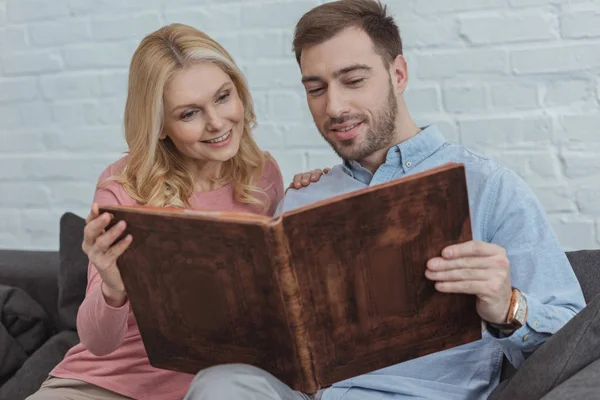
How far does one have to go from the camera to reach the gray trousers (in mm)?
1292

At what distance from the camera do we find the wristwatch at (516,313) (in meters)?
1.35

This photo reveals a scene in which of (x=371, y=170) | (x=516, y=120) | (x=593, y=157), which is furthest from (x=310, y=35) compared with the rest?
(x=593, y=157)

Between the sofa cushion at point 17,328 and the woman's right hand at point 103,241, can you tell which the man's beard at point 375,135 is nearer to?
the woman's right hand at point 103,241

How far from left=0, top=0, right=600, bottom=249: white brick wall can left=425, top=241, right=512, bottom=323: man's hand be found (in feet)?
3.23

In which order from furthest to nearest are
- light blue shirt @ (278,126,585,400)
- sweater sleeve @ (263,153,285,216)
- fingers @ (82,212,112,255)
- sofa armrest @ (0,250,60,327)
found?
sofa armrest @ (0,250,60,327)
sweater sleeve @ (263,153,285,216)
light blue shirt @ (278,126,585,400)
fingers @ (82,212,112,255)

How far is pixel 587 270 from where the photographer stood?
67.3 inches

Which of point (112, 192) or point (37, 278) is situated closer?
point (112, 192)

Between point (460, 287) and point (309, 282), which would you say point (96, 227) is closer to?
point (309, 282)

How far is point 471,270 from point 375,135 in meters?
0.50

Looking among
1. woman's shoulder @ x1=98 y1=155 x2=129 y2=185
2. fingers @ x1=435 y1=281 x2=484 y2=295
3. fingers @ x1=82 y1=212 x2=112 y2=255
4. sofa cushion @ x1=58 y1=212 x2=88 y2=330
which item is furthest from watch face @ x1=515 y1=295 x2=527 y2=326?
sofa cushion @ x1=58 y1=212 x2=88 y2=330

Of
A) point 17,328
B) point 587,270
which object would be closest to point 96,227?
point 587,270

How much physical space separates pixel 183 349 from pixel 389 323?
364mm

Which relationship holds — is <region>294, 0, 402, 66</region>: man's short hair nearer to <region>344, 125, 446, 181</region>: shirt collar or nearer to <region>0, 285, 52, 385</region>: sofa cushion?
<region>344, 125, 446, 181</region>: shirt collar

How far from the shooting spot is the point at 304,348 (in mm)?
1301
